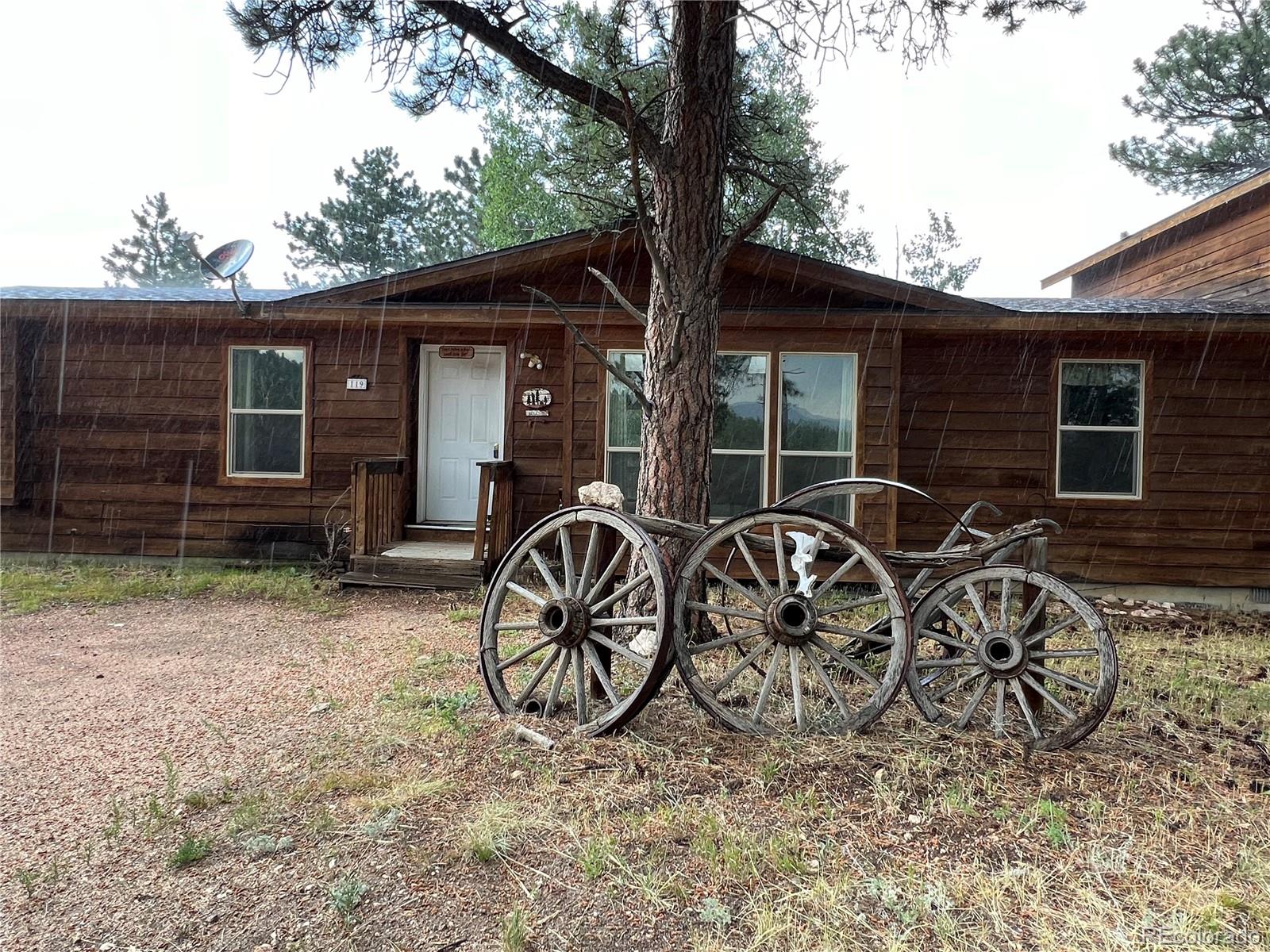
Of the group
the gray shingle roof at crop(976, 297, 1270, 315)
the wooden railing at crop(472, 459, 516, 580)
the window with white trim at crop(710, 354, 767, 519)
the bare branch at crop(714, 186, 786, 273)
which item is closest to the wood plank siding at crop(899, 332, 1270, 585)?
the gray shingle roof at crop(976, 297, 1270, 315)

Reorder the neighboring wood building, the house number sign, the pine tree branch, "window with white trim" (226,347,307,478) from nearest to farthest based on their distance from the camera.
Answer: the pine tree branch < the house number sign < "window with white trim" (226,347,307,478) < the neighboring wood building

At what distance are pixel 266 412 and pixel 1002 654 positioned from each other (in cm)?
770

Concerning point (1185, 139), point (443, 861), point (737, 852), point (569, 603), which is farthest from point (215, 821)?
point (1185, 139)

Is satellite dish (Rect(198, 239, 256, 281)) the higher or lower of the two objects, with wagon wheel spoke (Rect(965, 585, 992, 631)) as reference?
higher

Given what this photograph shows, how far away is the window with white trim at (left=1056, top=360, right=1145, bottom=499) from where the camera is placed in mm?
8180

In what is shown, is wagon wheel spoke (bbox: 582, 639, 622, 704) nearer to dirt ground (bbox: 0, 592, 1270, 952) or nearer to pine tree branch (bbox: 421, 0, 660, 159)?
dirt ground (bbox: 0, 592, 1270, 952)

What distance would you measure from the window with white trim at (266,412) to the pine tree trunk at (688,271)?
544 centimetres

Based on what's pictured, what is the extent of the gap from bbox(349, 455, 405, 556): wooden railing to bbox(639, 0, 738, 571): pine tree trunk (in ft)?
12.3

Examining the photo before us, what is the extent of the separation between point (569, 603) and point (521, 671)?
1.06 metres

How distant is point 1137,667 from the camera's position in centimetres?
521

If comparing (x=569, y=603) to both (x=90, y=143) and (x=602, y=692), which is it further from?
(x=90, y=143)

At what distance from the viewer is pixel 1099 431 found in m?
8.20

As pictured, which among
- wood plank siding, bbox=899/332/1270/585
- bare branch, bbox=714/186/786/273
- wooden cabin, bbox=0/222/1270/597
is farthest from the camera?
wood plank siding, bbox=899/332/1270/585

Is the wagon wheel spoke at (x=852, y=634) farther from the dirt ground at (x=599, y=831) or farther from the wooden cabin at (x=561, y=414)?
the wooden cabin at (x=561, y=414)
